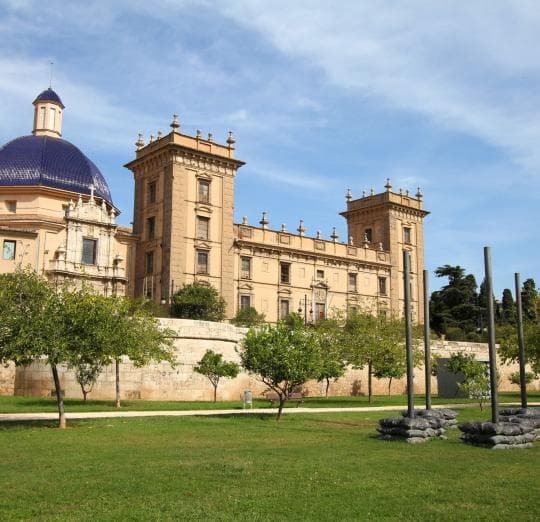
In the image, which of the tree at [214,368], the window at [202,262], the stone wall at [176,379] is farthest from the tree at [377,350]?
the window at [202,262]

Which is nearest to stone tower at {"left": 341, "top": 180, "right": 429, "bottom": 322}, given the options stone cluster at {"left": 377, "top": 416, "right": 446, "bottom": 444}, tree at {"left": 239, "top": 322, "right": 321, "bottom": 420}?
tree at {"left": 239, "top": 322, "right": 321, "bottom": 420}

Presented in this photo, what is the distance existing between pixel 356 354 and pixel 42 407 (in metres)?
16.3

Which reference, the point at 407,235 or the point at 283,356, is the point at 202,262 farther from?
the point at 283,356

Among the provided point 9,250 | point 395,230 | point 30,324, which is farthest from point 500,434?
point 395,230

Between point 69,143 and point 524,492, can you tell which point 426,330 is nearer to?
point 524,492

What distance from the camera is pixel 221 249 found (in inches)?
2063

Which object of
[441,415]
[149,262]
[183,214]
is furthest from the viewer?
[149,262]

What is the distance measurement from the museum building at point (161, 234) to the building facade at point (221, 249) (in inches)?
3.3

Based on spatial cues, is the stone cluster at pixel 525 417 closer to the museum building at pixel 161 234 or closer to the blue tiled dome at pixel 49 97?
the museum building at pixel 161 234

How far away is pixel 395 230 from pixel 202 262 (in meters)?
24.2

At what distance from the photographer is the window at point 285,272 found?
187 ft

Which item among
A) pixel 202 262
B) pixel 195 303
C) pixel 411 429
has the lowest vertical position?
pixel 411 429

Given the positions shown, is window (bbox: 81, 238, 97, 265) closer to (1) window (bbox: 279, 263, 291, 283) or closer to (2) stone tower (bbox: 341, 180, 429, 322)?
(1) window (bbox: 279, 263, 291, 283)

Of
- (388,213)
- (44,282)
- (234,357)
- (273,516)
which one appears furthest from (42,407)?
(388,213)
